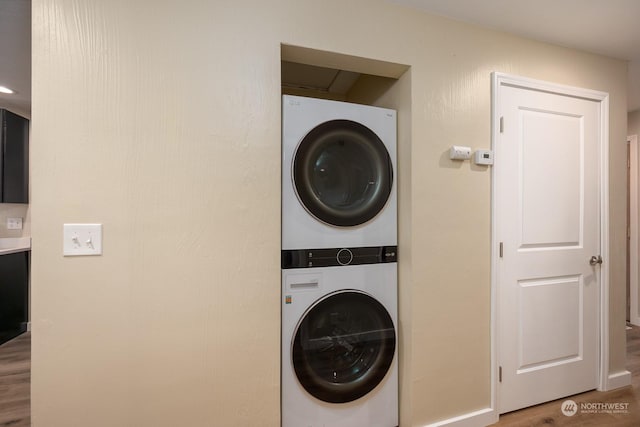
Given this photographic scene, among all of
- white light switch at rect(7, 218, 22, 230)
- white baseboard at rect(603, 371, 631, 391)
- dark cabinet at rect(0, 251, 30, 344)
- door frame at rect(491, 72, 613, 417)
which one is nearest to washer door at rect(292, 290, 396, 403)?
door frame at rect(491, 72, 613, 417)

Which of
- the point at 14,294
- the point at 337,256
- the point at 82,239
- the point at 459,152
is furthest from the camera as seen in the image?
the point at 14,294

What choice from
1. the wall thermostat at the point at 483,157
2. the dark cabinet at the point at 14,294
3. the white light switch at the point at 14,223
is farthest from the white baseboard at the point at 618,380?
the white light switch at the point at 14,223

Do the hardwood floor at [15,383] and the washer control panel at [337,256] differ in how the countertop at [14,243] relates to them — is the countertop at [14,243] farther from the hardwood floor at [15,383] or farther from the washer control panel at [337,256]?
the washer control panel at [337,256]

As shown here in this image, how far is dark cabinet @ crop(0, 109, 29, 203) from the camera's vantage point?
2961 mm

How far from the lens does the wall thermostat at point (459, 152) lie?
5.47 ft

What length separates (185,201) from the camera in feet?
4.22

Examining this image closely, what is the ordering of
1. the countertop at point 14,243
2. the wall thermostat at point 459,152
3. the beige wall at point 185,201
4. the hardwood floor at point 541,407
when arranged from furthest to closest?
the countertop at point 14,243 < the hardwood floor at point 541,407 < the wall thermostat at point 459,152 < the beige wall at point 185,201

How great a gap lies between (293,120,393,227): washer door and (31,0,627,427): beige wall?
0.50 feet

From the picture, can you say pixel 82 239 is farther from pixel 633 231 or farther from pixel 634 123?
pixel 634 123

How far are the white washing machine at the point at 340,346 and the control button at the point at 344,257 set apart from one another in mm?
33

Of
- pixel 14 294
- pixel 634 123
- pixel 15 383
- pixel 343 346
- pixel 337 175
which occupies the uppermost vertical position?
pixel 634 123

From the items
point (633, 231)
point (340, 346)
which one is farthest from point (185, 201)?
point (633, 231)

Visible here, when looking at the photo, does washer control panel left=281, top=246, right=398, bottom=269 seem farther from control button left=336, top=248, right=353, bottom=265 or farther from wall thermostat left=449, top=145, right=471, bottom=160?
wall thermostat left=449, top=145, right=471, bottom=160

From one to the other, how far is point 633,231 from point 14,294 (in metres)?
6.75
